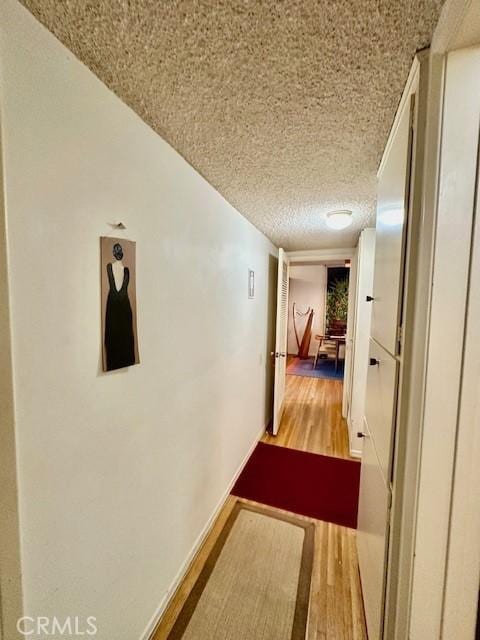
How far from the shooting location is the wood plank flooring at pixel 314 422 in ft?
9.32

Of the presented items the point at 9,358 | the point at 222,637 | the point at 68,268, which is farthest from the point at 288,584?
the point at 68,268

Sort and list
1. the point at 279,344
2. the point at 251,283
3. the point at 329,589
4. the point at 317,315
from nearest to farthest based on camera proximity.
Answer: the point at 329,589 → the point at 251,283 → the point at 279,344 → the point at 317,315

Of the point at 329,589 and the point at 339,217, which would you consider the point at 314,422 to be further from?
the point at 339,217

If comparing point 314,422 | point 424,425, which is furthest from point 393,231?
point 314,422

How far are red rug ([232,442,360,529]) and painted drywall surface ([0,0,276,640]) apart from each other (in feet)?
2.37

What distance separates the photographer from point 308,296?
24.8ft

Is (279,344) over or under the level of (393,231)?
under

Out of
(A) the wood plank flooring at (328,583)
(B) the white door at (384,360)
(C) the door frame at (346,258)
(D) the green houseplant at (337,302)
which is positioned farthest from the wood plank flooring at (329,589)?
(D) the green houseplant at (337,302)

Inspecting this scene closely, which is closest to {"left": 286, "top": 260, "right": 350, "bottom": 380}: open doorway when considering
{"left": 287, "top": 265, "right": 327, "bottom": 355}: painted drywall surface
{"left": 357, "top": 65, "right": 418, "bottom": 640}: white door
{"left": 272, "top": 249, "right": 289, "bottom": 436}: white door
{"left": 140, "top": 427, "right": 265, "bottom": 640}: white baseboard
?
{"left": 287, "top": 265, "right": 327, "bottom": 355}: painted drywall surface

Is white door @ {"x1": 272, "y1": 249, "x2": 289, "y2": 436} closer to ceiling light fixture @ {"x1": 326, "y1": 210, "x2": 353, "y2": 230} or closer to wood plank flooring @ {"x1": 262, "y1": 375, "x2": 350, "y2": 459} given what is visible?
wood plank flooring @ {"x1": 262, "y1": 375, "x2": 350, "y2": 459}
